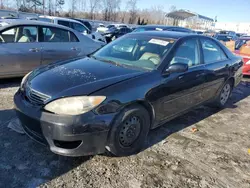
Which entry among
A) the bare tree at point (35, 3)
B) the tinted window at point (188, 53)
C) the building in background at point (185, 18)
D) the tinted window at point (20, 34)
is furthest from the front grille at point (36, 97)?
the bare tree at point (35, 3)

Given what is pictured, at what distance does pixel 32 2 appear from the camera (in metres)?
40.4

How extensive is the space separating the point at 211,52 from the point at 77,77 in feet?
9.04

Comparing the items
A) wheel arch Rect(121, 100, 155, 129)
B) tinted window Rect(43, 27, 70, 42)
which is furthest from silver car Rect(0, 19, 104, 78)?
wheel arch Rect(121, 100, 155, 129)

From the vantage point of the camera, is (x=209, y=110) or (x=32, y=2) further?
(x=32, y=2)

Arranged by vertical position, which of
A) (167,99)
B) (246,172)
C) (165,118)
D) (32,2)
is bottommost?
(246,172)

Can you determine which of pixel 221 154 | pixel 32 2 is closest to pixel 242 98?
pixel 221 154

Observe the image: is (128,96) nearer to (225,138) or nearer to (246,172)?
(246,172)

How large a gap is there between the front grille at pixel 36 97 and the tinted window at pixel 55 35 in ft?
11.3

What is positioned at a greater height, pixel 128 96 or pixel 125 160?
pixel 128 96

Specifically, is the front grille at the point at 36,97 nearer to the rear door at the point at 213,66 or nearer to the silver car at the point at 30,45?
the rear door at the point at 213,66

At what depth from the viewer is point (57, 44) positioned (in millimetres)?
6215

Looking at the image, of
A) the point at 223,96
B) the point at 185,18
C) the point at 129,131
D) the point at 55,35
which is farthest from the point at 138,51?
the point at 185,18

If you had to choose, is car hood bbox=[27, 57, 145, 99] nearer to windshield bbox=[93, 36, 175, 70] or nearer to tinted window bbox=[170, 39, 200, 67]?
windshield bbox=[93, 36, 175, 70]

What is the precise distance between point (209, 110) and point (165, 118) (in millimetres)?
2084
